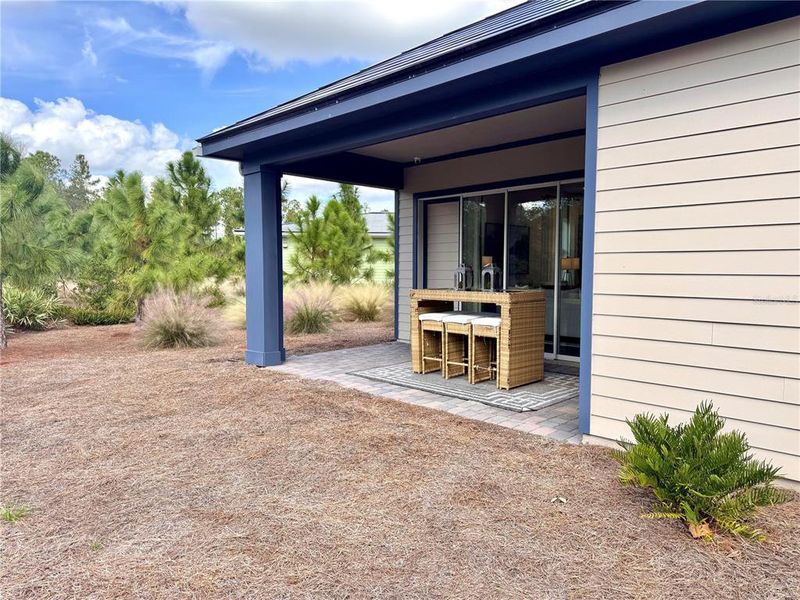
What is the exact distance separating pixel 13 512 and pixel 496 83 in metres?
3.62

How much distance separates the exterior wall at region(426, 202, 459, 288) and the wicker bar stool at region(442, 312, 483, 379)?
2168 mm

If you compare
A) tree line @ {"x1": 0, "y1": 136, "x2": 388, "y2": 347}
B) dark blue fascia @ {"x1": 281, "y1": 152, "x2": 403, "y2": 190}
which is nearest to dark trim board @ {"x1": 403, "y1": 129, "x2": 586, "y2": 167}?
dark blue fascia @ {"x1": 281, "y1": 152, "x2": 403, "y2": 190}

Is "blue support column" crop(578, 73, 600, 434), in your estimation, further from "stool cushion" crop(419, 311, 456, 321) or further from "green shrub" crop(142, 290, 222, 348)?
"green shrub" crop(142, 290, 222, 348)

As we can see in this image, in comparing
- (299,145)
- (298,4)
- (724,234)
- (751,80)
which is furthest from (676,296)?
(298,4)

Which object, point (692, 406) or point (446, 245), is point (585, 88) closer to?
point (692, 406)

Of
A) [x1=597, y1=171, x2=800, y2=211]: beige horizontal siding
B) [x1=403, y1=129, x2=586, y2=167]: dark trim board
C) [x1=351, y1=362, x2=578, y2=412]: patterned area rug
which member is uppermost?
[x1=403, y1=129, x2=586, y2=167]: dark trim board

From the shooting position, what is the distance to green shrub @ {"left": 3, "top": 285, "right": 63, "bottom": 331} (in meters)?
9.19

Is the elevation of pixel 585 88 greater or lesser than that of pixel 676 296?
greater

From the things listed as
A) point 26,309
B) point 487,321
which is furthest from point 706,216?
point 26,309

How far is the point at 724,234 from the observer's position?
8.56 feet

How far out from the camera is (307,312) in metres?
8.69

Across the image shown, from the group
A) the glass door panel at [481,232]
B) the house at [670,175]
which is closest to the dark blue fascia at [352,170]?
the glass door panel at [481,232]

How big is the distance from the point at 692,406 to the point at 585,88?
1.94 m

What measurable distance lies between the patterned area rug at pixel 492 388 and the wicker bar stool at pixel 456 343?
135 millimetres
